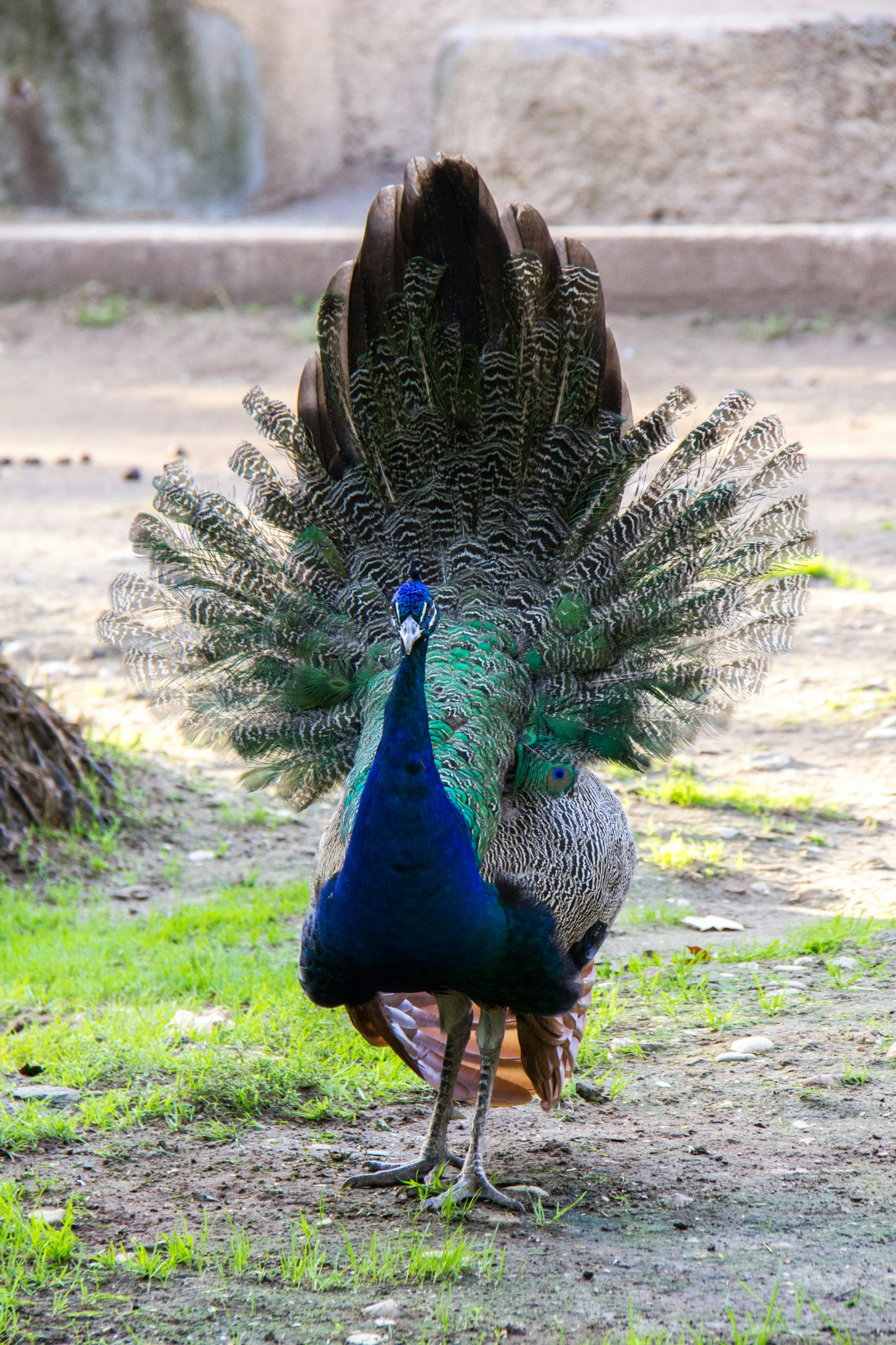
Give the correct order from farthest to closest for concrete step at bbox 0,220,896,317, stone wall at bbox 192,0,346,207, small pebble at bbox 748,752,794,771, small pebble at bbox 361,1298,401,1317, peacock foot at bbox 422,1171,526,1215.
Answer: stone wall at bbox 192,0,346,207, concrete step at bbox 0,220,896,317, small pebble at bbox 748,752,794,771, peacock foot at bbox 422,1171,526,1215, small pebble at bbox 361,1298,401,1317

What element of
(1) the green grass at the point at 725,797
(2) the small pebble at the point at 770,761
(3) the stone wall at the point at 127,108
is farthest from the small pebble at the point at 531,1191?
(3) the stone wall at the point at 127,108

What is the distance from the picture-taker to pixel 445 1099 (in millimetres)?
3676

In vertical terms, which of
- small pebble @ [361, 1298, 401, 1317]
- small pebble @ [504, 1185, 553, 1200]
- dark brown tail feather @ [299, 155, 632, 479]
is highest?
dark brown tail feather @ [299, 155, 632, 479]

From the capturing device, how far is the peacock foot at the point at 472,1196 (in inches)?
132

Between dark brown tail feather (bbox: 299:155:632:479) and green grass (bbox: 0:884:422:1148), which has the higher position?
dark brown tail feather (bbox: 299:155:632:479)

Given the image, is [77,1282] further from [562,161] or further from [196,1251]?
[562,161]

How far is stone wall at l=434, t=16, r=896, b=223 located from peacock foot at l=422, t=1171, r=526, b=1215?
1296 cm

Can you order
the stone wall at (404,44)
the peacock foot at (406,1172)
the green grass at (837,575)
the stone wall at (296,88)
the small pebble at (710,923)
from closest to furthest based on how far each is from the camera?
the peacock foot at (406,1172) < the small pebble at (710,923) < the green grass at (837,575) < the stone wall at (296,88) < the stone wall at (404,44)

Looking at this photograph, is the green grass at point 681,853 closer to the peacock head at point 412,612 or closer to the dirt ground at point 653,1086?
the dirt ground at point 653,1086

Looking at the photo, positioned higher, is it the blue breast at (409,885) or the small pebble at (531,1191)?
the blue breast at (409,885)

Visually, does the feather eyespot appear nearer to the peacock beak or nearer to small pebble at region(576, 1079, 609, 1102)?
the peacock beak

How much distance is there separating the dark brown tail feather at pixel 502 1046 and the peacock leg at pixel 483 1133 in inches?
2.8

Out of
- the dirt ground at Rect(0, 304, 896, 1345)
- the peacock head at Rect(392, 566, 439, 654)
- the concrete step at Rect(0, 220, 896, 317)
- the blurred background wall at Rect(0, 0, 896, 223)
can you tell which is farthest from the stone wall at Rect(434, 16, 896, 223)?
the peacock head at Rect(392, 566, 439, 654)

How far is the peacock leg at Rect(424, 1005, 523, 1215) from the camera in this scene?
3.39 m
